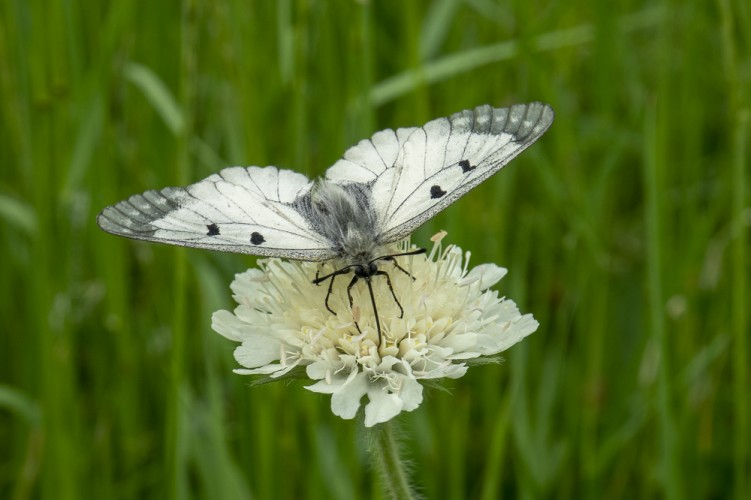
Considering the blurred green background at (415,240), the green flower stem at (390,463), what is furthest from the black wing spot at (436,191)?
the blurred green background at (415,240)

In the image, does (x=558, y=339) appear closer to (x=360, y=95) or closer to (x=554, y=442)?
(x=554, y=442)

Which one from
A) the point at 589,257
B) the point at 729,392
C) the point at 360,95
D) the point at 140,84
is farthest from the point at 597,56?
the point at 140,84

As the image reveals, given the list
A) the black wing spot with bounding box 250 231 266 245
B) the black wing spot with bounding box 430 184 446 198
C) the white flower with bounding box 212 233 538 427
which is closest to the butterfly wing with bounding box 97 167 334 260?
the black wing spot with bounding box 250 231 266 245

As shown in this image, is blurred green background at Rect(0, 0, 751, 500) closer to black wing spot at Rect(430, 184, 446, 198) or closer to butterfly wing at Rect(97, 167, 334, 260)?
butterfly wing at Rect(97, 167, 334, 260)

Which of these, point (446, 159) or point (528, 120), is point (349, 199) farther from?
point (528, 120)

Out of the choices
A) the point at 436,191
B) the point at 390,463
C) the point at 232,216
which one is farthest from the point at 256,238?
the point at 390,463

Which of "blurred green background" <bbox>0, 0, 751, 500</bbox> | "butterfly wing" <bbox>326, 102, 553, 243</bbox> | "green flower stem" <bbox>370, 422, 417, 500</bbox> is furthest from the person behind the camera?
"blurred green background" <bbox>0, 0, 751, 500</bbox>

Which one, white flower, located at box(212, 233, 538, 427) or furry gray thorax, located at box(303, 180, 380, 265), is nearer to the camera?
white flower, located at box(212, 233, 538, 427)
